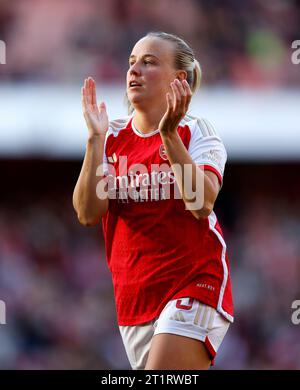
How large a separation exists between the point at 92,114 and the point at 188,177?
629 mm

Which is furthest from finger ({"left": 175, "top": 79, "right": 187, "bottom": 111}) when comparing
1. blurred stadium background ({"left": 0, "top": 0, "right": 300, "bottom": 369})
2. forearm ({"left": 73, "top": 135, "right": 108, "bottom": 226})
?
blurred stadium background ({"left": 0, "top": 0, "right": 300, "bottom": 369})

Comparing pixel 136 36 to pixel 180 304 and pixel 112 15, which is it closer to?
pixel 112 15

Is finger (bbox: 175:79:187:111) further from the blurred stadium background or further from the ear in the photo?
the blurred stadium background

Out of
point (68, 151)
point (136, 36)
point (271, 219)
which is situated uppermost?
point (136, 36)

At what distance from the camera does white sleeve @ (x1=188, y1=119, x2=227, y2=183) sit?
379 cm

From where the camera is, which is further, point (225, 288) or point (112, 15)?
point (112, 15)

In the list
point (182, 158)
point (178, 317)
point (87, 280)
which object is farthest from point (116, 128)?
point (87, 280)

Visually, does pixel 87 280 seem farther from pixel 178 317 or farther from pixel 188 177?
pixel 188 177

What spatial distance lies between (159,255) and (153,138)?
544mm

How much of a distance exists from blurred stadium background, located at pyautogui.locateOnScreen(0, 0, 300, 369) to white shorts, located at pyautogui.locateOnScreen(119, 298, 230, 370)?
5.45 m

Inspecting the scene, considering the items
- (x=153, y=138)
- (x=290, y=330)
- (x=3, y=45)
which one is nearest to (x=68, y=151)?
A: (x=3, y=45)

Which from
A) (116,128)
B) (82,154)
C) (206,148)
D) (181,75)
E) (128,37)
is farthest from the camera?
(128,37)

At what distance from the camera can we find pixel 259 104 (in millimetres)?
10352

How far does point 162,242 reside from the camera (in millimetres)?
3836
